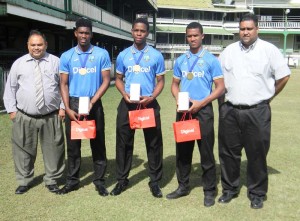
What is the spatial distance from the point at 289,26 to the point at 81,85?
175ft

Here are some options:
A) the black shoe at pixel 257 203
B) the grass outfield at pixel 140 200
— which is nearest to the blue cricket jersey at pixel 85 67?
the grass outfield at pixel 140 200

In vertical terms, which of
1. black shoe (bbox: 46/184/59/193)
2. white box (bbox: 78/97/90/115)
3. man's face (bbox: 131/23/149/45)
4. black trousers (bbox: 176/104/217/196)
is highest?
man's face (bbox: 131/23/149/45)

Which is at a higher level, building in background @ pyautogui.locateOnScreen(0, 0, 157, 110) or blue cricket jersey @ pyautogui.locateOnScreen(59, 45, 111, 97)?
building in background @ pyautogui.locateOnScreen(0, 0, 157, 110)

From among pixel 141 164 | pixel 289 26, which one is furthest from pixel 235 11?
pixel 141 164

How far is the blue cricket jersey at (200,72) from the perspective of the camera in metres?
4.45

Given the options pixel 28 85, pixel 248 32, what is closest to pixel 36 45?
pixel 28 85

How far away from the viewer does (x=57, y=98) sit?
497cm

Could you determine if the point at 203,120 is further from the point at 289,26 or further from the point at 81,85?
the point at 289,26

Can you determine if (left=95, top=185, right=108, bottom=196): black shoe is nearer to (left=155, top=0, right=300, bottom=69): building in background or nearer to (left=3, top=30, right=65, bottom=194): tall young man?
(left=3, top=30, right=65, bottom=194): tall young man

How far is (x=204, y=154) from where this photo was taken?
4641mm

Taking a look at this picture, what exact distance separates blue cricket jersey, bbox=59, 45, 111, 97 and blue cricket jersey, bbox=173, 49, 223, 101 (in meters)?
1.01

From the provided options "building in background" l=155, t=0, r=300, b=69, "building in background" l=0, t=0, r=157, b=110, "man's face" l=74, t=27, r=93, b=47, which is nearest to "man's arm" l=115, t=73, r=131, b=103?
"man's face" l=74, t=27, r=93, b=47

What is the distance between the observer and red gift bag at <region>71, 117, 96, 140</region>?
15.2 feet

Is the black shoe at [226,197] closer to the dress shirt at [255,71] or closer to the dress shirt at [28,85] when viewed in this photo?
the dress shirt at [255,71]
